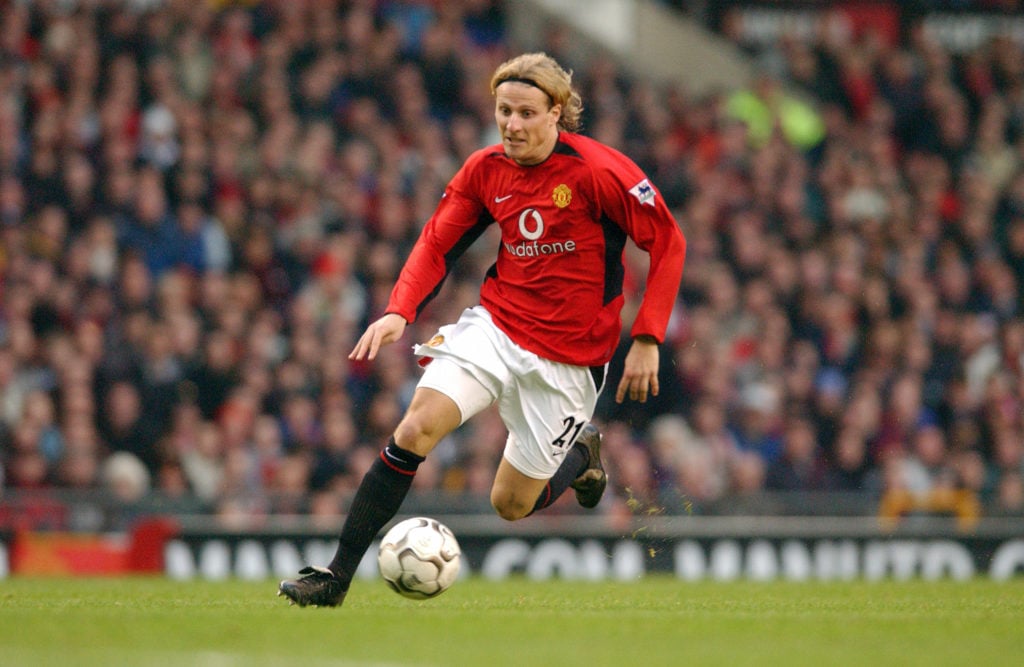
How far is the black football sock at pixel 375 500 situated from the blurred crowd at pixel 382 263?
2.73 m

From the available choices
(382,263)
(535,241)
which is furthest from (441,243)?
(382,263)

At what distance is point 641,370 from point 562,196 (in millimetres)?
811

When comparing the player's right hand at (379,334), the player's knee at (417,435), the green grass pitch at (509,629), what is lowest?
the green grass pitch at (509,629)

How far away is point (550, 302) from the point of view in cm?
712

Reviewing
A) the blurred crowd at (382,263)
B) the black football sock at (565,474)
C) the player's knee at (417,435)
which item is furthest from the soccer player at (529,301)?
the blurred crowd at (382,263)

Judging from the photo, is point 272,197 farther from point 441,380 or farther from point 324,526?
point 441,380

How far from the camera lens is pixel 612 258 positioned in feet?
23.6

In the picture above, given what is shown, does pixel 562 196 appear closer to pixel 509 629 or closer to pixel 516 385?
pixel 516 385

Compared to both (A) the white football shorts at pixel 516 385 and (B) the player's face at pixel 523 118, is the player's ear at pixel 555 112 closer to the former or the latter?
(B) the player's face at pixel 523 118

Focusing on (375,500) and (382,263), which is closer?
(375,500)

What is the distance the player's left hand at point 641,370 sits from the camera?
676cm

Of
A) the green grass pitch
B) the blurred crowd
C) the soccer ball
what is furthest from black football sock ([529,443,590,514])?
the blurred crowd

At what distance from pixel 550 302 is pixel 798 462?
7183 mm

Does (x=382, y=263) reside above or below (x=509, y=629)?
above
